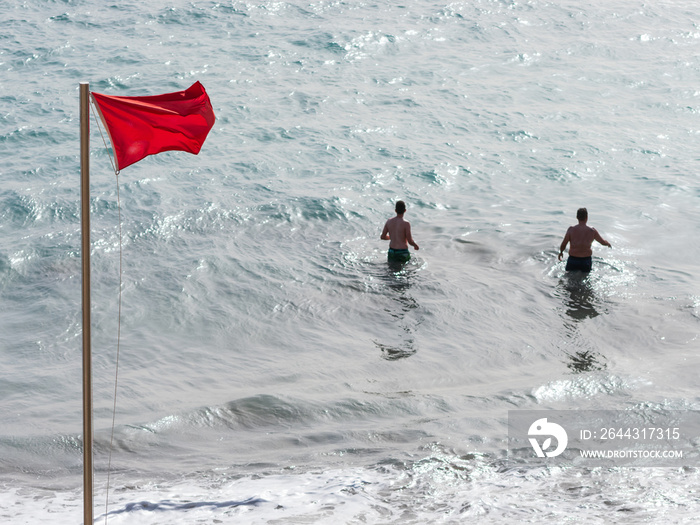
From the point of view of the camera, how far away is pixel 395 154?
66.9 ft

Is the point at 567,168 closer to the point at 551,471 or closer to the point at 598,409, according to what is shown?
the point at 598,409

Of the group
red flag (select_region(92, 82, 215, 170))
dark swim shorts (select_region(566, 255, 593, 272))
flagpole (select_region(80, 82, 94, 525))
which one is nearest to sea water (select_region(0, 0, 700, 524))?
dark swim shorts (select_region(566, 255, 593, 272))

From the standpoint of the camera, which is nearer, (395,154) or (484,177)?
(484,177)

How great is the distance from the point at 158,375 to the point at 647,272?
341 inches

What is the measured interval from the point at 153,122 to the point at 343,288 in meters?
7.32

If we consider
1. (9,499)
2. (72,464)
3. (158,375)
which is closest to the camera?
(9,499)

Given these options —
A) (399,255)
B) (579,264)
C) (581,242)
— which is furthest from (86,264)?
(579,264)

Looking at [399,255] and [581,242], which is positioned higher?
[581,242]

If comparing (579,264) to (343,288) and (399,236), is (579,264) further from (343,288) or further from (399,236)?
(343,288)

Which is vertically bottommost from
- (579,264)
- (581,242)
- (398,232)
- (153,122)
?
(579,264)

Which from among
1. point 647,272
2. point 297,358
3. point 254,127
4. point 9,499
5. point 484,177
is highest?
point 254,127

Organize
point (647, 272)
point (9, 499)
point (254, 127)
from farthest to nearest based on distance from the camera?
1. point (254, 127)
2. point (647, 272)
3. point (9, 499)

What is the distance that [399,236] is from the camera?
43.3 ft

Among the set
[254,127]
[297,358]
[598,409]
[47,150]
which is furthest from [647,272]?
[47,150]
